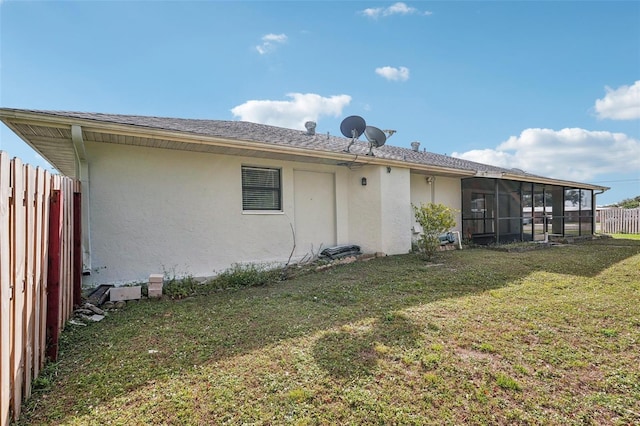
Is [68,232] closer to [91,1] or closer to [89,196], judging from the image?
[89,196]

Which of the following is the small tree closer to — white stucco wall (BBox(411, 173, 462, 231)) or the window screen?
white stucco wall (BBox(411, 173, 462, 231))

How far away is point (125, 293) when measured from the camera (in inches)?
211

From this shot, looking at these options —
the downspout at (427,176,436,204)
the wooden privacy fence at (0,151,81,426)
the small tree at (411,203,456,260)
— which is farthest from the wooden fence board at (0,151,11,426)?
the downspout at (427,176,436,204)

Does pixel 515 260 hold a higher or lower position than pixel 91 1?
lower

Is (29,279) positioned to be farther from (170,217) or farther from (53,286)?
(170,217)

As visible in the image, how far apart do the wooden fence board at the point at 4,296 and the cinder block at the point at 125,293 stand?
11.7 ft

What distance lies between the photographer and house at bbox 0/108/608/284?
19.2 ft

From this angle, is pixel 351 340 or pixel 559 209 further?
pixel 559 209

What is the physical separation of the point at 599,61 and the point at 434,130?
7633 mm

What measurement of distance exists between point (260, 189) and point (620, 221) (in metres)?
25.1

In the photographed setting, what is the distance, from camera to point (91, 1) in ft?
23.7

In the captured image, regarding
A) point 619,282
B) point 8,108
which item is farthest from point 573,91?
point 8,108

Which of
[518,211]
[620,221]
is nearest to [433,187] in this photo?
[518,211]

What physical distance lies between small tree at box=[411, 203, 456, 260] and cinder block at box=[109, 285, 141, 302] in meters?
6.75
